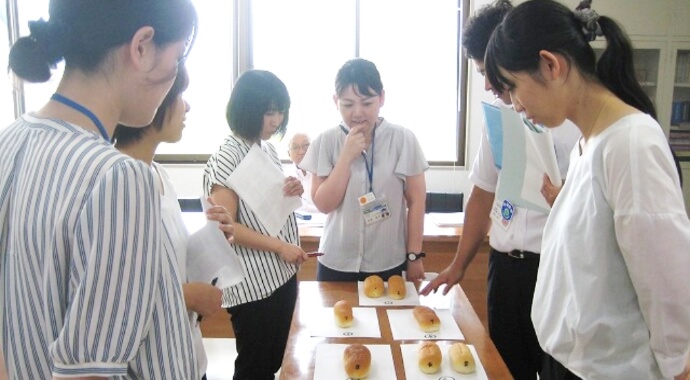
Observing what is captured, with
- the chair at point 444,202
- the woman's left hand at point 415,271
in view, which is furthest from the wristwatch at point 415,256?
the chair at point 444,202

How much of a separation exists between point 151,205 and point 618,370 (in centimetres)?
88

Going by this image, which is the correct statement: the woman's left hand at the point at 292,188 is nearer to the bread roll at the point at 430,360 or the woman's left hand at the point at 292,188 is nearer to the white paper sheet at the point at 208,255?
the white paper sheet at the point at 208,255

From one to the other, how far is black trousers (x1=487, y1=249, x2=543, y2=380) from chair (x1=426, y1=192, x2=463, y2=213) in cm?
242

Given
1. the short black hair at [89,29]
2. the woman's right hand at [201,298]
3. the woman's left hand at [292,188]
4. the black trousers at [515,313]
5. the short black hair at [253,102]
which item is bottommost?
the black trousers at [515,313]

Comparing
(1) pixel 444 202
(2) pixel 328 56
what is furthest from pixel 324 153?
(2) pixel 328 56

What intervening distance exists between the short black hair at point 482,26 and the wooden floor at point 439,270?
143cm

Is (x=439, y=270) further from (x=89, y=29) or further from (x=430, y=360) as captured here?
(x=89, y=29)

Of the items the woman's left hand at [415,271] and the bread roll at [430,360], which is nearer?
the bread roll at [430,360]

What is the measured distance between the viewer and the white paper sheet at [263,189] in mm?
1680

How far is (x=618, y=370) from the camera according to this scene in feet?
3.16

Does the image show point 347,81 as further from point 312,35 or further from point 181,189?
point 181,189

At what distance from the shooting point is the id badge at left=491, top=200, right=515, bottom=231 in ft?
5.38

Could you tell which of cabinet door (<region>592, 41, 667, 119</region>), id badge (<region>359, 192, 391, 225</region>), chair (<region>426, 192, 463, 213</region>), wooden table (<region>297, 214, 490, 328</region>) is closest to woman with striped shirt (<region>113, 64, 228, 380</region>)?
id badge (<region>359, 192, 391, 225</region>)

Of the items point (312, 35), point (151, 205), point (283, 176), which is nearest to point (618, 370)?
point (151, 205)
